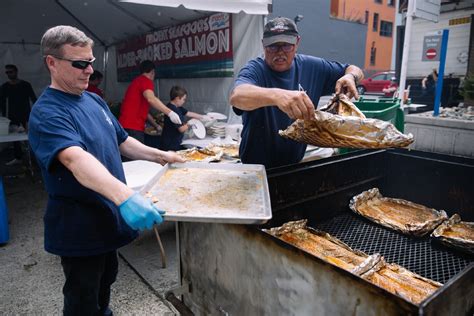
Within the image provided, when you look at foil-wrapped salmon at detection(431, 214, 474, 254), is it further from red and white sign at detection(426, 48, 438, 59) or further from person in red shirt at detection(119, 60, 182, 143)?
red and white sign at detection(426, 48, 438, 59)

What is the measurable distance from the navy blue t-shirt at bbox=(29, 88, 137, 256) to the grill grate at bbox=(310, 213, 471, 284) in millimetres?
1273

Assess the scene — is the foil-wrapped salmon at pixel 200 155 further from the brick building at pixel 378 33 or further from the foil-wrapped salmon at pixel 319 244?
the brick building at pixel 378 33

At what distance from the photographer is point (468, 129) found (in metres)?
3.66

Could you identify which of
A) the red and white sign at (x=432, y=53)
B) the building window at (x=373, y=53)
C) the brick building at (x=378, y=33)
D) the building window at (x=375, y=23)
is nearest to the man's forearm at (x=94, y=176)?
the red and white sign at (x=432, y=53)

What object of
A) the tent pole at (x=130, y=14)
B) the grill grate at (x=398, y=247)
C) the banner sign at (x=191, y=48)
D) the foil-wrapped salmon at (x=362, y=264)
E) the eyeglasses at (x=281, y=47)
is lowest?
the grill grate at (x=398, y=247)

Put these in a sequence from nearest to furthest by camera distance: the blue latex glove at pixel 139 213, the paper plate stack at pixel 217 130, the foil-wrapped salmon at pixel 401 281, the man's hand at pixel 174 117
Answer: the blue latex glove at pixel 139 213
the foil-wrapped salmon at pixel 401 281
the man's hand at pixel 174 117
the paper plate stack at pixel 217 130

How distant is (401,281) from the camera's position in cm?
152

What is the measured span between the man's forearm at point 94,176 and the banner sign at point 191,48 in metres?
4.00

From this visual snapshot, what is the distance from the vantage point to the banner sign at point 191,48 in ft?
17.0

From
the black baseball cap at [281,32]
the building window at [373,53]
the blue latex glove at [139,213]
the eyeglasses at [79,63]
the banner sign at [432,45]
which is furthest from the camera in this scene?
the building window at [373,53]

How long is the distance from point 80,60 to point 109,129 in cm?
43

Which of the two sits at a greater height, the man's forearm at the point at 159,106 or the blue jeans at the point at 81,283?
the man's forearm at the point at 159,106

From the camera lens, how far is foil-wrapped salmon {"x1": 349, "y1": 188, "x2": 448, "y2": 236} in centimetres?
202

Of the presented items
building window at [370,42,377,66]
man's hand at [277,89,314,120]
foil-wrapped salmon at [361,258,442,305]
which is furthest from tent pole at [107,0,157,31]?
building window at [370,42,377,66]
